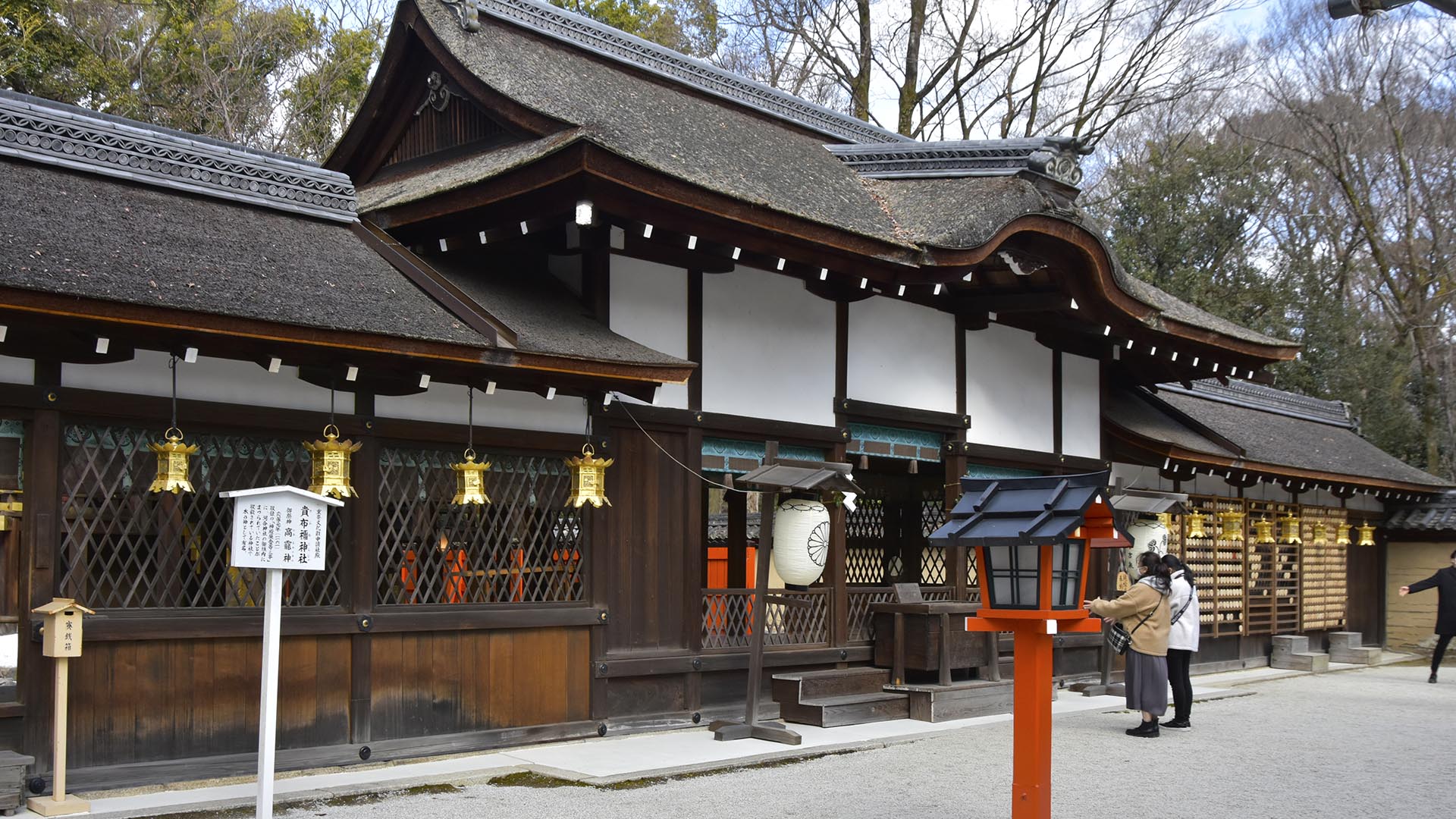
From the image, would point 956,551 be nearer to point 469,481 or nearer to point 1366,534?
point 469,481

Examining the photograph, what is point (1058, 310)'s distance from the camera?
43.2ft

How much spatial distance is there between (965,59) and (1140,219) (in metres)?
5.11

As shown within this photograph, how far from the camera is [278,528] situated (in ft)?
22.0

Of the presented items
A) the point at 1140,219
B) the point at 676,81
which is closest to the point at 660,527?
the point at 676,81

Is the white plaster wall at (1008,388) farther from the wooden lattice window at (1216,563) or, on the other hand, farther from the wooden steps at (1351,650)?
the wooden steps at (1351,650)

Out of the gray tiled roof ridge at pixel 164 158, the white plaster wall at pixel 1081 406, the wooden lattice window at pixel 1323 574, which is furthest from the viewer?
the wooden lattice window at pixel 1323 574

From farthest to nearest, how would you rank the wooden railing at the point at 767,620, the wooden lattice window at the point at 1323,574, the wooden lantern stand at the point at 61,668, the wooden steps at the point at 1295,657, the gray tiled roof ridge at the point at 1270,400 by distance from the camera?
the gray tiled roof ridge at the point at 1270,400
the wooden lattice window at the point at 1323,574
the wooden steps at the point at 1295,657
the wooden railing at the point at 767,620
the wooden lantern stand at the point at 61,668

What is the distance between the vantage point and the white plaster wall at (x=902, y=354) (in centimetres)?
1244

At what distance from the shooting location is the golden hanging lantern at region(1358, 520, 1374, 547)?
2050 centimetres

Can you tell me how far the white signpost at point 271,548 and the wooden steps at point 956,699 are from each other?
247 inches

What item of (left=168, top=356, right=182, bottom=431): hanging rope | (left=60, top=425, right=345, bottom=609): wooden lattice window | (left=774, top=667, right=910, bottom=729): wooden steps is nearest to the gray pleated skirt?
(left=774, top=667, right=910, bottom=729): wooden steps

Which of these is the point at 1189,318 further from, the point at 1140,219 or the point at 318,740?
the point at 1140,219

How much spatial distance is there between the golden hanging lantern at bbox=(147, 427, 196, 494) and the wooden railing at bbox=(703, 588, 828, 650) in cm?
470

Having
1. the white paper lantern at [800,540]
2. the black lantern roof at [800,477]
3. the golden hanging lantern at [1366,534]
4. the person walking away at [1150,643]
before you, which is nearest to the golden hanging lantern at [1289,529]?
the golden hanging lantern at [1366,534]
